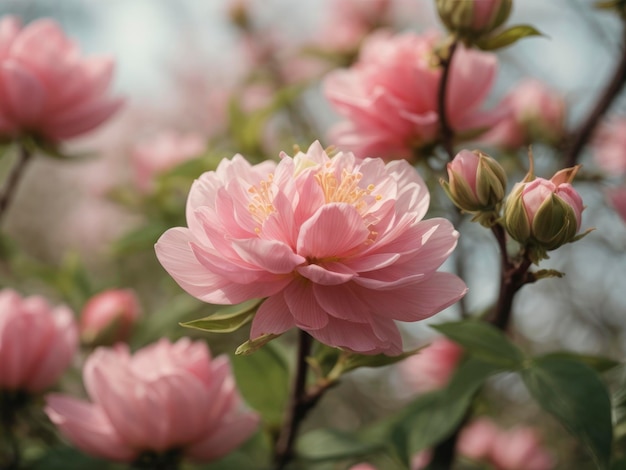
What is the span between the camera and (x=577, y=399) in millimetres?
440

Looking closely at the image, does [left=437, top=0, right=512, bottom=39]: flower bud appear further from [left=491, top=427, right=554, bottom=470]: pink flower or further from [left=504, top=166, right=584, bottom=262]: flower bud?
[left=491, top=427, right=554, bottom=470]: pink flower

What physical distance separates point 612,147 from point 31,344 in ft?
2.23

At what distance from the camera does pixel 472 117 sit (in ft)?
2.02

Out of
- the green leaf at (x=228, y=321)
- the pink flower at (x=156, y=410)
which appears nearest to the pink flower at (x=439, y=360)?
the pink flower at (x=156, y=410)

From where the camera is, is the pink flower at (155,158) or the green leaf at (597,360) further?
the pink flower at (155,158)

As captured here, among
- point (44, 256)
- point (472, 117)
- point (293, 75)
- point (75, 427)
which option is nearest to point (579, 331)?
point (472, 117)

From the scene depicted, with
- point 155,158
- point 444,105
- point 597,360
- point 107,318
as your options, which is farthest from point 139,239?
point 597,360

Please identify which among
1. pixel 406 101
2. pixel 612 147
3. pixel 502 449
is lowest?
pixel 502 449

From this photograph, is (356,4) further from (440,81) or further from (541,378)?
(541,378)

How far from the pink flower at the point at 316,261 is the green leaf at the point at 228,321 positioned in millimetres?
13

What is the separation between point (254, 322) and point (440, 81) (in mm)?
272

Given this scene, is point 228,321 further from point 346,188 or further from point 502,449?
point 502,449

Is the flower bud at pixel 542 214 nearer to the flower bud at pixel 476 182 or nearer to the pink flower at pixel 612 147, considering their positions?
the flower bud at pixel 476 182

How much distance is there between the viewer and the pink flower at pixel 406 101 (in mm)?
581
